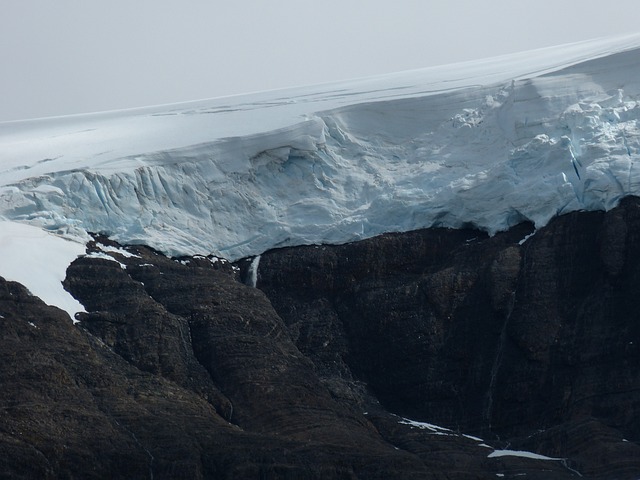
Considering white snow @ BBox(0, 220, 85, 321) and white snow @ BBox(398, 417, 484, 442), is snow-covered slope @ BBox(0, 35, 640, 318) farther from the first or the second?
white snow @ BBox(398, 417, 484, 442)

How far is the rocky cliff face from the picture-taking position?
67.6ft

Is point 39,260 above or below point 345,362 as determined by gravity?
above

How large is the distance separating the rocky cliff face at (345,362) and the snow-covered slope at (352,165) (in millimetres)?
579

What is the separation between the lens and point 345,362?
26078mm

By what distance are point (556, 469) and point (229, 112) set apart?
558 inches

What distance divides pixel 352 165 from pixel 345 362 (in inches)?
203

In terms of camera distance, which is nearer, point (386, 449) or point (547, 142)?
point (386, 449)

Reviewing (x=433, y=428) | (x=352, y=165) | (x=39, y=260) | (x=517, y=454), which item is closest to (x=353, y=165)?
(x=352, y=165)

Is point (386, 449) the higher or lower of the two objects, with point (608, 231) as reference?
lower

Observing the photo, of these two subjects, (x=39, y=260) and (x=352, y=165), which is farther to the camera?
(x=352, y=165)

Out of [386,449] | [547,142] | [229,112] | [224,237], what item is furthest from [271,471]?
[229,112]

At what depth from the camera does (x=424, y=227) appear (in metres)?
27.7

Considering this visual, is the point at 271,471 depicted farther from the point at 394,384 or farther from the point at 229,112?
the point at 229,112

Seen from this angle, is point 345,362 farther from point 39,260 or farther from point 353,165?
point 39,260
